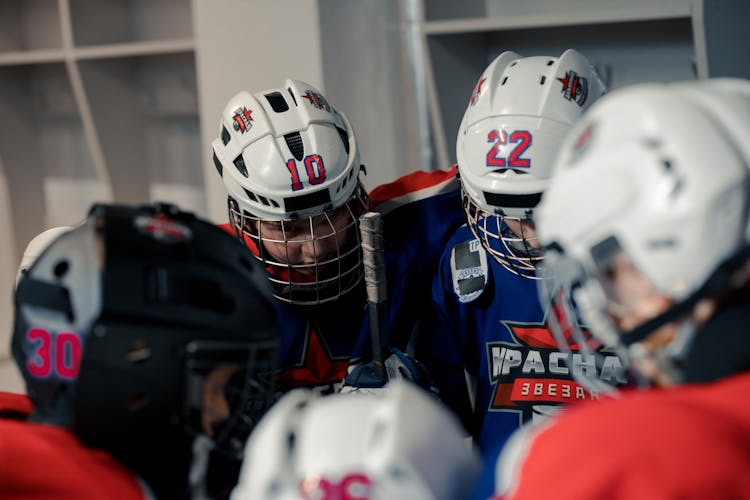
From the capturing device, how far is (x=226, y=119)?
1.66m

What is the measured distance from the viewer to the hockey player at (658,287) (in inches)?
26.6

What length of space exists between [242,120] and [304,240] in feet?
0.87

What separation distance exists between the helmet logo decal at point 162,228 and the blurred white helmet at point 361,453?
306mm

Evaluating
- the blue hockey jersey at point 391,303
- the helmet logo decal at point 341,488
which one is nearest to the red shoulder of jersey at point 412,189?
the blue hockey jersey at point 391,303

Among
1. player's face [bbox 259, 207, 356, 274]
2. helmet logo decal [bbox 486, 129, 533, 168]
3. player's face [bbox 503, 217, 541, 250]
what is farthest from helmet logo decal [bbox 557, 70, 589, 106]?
player's face [bbox 259, 207, 356, 274]

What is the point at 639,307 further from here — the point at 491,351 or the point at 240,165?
the point at 240,165

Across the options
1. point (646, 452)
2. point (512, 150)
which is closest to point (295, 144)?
point (512, 150)

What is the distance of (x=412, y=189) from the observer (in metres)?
1.80

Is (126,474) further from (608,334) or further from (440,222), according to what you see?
(440,222)

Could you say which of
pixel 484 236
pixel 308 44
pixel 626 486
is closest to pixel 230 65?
pixel 308 44

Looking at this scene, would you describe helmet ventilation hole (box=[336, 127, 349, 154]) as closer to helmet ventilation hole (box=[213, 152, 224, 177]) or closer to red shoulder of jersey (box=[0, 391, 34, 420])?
helmet ventilation hole (box=[213, 152, 224, 177])

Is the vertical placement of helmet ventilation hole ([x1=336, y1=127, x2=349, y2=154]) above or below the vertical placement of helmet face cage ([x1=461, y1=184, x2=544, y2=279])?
above

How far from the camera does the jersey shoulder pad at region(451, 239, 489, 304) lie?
1592mm

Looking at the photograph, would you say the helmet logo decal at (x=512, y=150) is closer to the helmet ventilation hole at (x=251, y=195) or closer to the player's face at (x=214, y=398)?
the helmet ventilation hole at (x=251, y=195)
